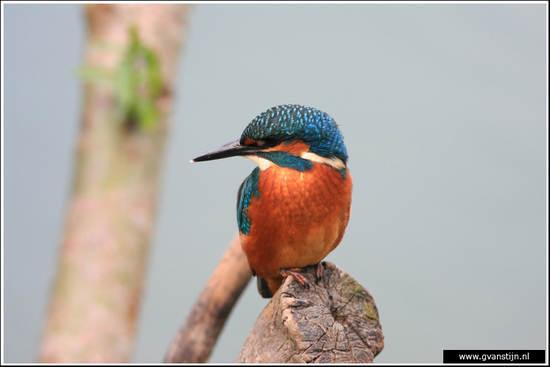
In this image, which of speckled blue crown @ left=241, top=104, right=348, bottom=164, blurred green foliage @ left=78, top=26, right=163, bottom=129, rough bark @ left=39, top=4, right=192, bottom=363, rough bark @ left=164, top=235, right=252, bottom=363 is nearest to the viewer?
speckled blue crown @ left=241, top=104, right=348, bottom=164

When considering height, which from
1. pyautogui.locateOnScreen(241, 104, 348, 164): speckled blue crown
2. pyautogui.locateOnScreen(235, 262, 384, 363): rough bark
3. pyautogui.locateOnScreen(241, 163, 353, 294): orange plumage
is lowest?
pyautogui.locateOnScreen(235, 262, 384, 363): rough bark

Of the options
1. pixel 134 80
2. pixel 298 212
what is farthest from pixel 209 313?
pixel 134 80

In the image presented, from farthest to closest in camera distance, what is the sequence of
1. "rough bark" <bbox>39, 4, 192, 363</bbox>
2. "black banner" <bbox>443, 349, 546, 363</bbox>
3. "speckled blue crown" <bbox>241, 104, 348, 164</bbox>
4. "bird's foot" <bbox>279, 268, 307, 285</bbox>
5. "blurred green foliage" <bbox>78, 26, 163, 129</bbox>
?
"blurred green foliage" <bbox>78, 26, 163, 129</bbox> → "rough bark" <bbox>39, 4, 192, 363</bbox> → "black banner" <bbox>443, 349, 546, 363</bbox> → "bird's foot" <bbox>279, 268, 307, 285</bbox> → "speckled blue crown" <bbox>241, 104, 348, 164</bbox>

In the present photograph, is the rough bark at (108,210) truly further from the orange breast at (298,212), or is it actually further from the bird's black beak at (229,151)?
the bird's black beak at (229,151)

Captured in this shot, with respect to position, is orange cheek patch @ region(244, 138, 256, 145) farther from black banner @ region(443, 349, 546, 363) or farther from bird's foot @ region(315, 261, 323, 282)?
black banner @ region(443, 349, 546, 363)

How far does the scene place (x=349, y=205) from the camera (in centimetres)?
156

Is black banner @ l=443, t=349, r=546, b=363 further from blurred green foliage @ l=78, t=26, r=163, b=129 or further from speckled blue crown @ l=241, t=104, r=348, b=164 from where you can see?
blurred green foliage @ l=78, t=26, r=163, b=129

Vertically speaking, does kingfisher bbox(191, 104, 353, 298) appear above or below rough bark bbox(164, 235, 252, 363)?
above

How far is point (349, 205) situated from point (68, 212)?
1.98 metres

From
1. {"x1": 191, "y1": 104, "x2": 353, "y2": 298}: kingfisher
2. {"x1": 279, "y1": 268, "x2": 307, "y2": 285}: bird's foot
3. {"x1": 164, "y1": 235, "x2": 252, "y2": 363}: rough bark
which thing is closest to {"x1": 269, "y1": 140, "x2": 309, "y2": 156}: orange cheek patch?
{"x1": 191, "y1": 104, "x2": 353, "y2": 298}: kingfisher

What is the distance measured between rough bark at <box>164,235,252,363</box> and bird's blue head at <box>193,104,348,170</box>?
→ 88 centimetres

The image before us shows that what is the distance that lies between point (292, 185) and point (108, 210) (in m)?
1.71

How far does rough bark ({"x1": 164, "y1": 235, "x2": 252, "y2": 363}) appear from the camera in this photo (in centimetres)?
223

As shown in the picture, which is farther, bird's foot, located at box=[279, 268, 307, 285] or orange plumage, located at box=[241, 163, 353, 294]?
bird's foot, located at box=[279, 268, 307, 285]
